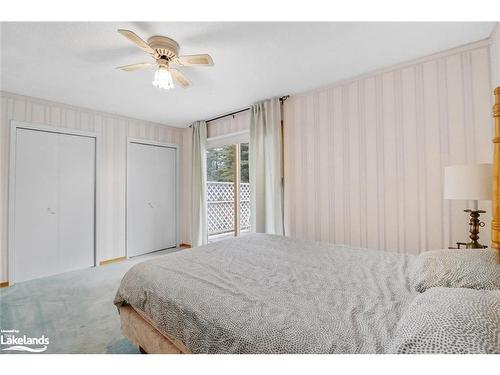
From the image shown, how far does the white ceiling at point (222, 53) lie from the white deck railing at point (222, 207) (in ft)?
7.05

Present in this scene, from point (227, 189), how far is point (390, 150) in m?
3.37

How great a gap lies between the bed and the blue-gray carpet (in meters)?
0.50

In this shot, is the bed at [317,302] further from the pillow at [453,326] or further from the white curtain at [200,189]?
the white curtain at [200,189]

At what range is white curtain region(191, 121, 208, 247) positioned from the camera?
4.19m

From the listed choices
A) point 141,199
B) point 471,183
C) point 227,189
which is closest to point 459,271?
point 471,183

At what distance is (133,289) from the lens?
1430mm

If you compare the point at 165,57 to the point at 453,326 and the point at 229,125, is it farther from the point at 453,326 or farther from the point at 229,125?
the point at 453,326

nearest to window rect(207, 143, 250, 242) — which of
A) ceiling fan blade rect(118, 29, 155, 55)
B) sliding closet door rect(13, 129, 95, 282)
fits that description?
sliding closet door rect(13, 129, 95, 282)

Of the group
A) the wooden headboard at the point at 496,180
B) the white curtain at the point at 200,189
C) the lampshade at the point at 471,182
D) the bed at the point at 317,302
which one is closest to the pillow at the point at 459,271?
the bed at the point at 317,302

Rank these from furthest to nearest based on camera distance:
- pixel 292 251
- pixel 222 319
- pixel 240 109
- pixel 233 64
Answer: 1. pixel 240 109
2. pixel 233 64
3. pixel 292 251
4. pixel 222 319

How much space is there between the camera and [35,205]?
9.98ft
